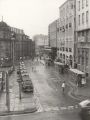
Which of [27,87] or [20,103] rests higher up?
[27,87]

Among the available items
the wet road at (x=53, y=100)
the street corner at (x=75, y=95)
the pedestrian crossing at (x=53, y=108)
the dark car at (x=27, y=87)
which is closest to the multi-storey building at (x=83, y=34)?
the wet road at (x=53, y=100)

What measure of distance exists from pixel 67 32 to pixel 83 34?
22.4 metres

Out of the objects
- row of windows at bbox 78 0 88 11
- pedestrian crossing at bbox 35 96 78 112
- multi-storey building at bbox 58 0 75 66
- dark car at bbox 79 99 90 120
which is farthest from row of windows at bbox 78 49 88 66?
dark car at bbox 79 99 90 120

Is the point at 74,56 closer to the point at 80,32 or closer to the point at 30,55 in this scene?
the point at 80,32

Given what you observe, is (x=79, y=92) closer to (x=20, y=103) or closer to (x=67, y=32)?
(x=20, y=103)

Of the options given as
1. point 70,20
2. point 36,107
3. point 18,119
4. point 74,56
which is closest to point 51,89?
point 36,107

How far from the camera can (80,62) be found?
2478 inches

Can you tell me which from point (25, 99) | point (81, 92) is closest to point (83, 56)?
point (81, 92)

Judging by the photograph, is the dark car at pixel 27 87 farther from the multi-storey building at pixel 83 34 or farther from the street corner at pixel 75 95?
the multi-storey building at pixel 83 34

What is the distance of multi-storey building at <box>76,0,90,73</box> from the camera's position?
57375 mm

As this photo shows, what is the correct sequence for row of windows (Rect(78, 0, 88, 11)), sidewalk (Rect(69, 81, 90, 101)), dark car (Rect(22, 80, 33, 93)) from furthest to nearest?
row of windows (Rect(78, 0, 88, 11)), dark car (Rect(22, 80, 33, 93)), sidewalk (Rect(69, 81, 90, 101))

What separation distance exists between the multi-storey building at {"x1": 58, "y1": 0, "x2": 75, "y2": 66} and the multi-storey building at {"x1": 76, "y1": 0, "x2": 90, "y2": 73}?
26.2ft

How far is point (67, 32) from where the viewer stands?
83188 mm

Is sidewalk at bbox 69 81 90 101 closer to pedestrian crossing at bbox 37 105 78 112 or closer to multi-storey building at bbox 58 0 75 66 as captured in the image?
pedestrian crossing at bbox 37 105 78 112
